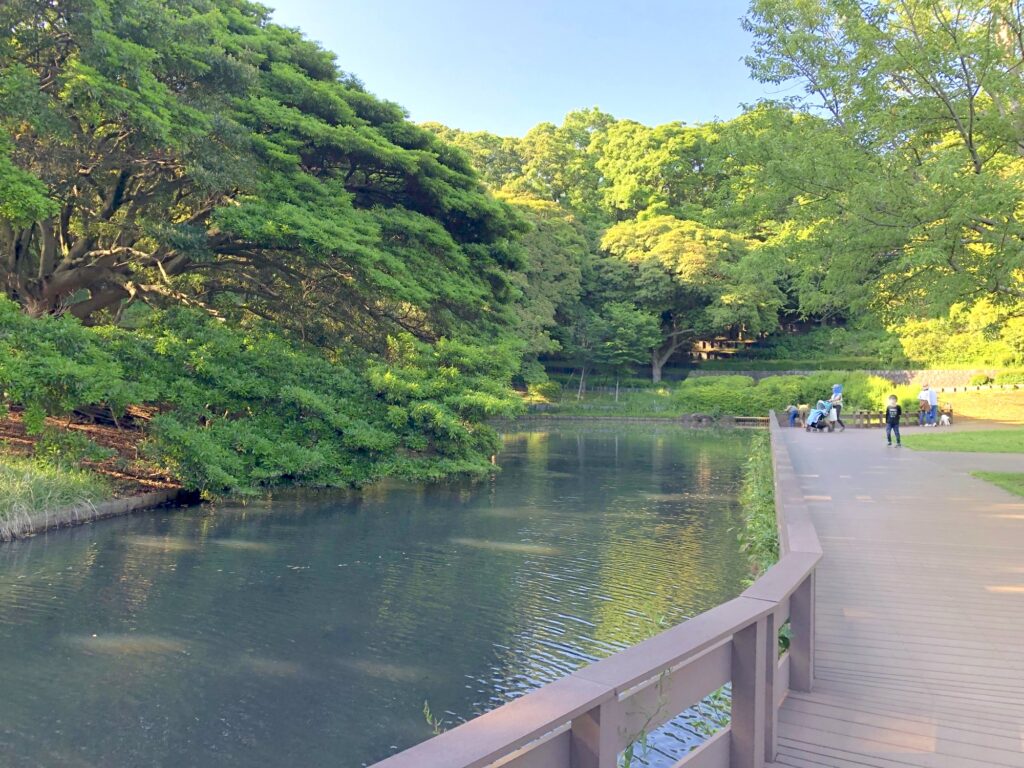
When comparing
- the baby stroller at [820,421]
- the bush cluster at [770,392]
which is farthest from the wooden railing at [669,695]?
the bush cluster at [770,392]

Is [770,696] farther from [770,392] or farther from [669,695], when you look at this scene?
[770,392]

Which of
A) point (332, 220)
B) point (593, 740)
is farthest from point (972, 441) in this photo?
point (593, 740)

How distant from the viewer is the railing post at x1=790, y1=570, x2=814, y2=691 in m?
4.17

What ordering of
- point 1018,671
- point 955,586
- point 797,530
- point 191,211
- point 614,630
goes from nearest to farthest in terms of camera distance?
point 1018,671 → point 797,530 → point 955,586 → point 614,630 → point 191,211

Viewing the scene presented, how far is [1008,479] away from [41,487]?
1540cm

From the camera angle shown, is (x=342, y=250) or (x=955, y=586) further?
(x=342, y=250)

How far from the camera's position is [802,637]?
4.27m

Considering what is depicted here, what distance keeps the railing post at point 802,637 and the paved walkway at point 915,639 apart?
0.09 m

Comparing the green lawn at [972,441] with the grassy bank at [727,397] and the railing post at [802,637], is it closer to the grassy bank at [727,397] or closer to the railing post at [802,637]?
the grassy bank at [727,397]

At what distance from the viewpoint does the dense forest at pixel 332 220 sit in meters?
10.5

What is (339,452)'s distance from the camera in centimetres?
1584

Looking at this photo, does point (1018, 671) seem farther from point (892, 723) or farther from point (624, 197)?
point (624, 197)

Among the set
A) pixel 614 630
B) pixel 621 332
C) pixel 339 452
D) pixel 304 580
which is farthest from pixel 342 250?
pixel 621 332

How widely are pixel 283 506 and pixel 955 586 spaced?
11.5m
